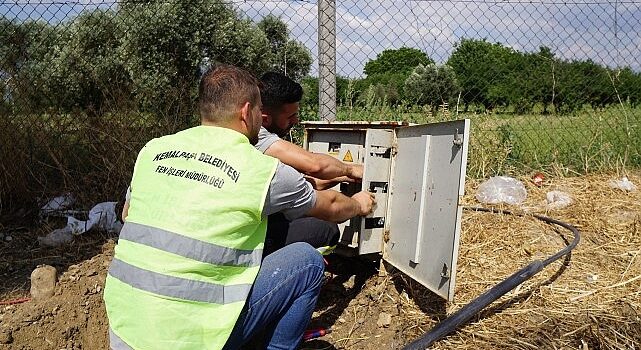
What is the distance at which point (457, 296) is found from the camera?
342 centimetres

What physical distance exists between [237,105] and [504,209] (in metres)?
3.04

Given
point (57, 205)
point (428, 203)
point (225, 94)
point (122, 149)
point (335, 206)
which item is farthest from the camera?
point (122, 149)

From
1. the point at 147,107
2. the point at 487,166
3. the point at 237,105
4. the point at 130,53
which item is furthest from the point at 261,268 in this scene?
the point at 130,53

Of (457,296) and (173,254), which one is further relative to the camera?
(457,296)

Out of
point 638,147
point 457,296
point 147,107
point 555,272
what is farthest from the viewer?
point 638,147

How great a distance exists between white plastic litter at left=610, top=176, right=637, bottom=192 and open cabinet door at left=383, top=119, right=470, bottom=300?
2.91m

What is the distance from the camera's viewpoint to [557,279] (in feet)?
11.7

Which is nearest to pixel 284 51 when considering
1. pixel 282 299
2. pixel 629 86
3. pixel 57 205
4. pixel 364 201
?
pixel 57 205

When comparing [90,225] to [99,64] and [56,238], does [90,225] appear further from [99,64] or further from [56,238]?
[99,64]

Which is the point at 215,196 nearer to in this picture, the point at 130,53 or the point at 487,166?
the point at 487,166

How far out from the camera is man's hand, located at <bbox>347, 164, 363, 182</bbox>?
348cm

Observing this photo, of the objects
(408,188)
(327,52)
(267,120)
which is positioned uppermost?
(327,52)

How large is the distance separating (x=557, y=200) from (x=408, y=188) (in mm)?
2279

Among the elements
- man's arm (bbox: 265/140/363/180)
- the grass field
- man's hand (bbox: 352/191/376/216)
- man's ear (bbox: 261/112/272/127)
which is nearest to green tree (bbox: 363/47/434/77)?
the grass field
